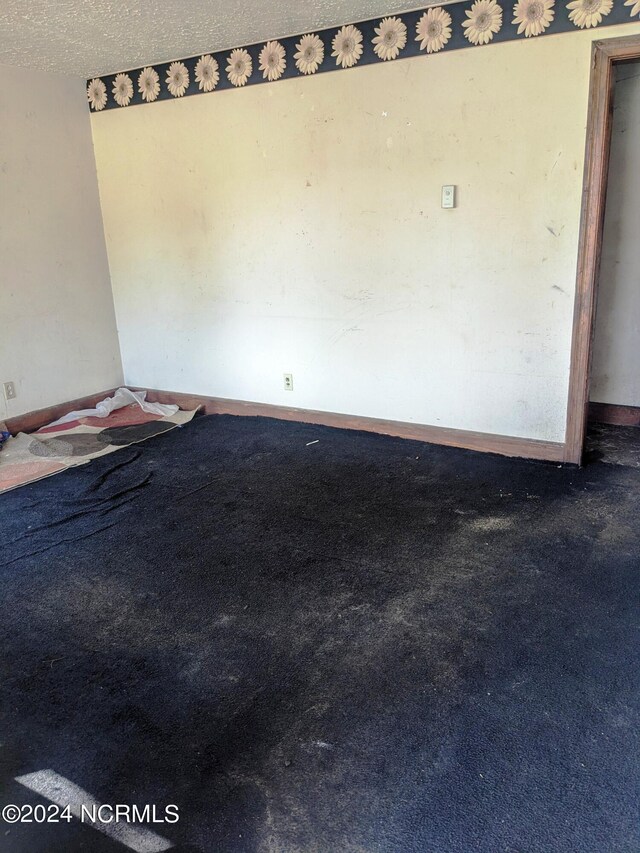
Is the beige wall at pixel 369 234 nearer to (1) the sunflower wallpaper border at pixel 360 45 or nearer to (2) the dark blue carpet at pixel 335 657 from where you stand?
(1) the sunflower wallpaper border at pixel 360 45

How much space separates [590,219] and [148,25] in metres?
2.43

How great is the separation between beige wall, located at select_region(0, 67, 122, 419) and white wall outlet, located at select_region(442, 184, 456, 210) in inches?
101

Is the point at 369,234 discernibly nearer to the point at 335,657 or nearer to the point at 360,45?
the point at 360,45

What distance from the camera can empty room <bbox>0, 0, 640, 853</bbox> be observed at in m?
1.54

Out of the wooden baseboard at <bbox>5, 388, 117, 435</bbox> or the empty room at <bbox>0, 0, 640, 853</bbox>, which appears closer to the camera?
the empty room at <bbox>0, 0, 640, 853</bbox>

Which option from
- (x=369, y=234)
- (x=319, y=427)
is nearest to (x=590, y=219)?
(x=369, y=234)

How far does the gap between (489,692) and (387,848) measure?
566mm

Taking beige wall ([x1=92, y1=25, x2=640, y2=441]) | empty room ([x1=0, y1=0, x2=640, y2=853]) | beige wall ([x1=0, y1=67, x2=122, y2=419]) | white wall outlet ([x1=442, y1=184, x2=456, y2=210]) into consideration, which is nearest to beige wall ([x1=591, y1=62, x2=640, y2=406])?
empty room ([x1=0, y1=0, x2=640, y2=853])

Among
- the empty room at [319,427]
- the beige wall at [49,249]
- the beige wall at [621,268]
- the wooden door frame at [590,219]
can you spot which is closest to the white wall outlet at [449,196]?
the empty room at [319,427]

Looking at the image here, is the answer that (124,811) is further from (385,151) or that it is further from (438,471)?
(385,151)

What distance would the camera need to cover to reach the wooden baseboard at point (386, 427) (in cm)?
341

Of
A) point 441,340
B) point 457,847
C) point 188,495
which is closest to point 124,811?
point 457,847

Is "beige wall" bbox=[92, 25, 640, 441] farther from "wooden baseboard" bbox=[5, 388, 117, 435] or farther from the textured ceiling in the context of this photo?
"wooden baseboard" bbox=[5, 388, 117, 435]

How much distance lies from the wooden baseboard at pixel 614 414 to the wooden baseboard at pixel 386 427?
87cm
